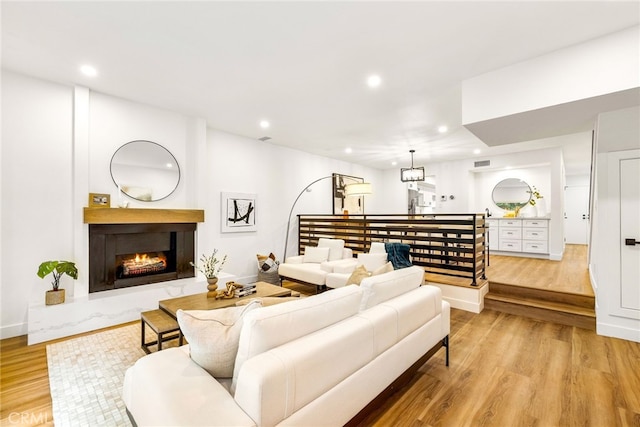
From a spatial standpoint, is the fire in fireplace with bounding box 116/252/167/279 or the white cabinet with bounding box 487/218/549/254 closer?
the fire in fireplace with bounding box 116/252/167/279

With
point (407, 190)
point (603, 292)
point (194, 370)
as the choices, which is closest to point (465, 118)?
point (603, 292)

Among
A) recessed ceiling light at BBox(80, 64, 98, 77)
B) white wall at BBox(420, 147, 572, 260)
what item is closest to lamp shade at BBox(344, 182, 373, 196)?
white wall at BBox(420, 147, 572, 260)

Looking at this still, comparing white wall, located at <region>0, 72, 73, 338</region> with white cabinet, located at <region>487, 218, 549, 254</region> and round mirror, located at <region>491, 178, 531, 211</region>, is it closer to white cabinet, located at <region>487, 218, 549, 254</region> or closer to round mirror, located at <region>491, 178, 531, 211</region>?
white cabinet, located at <region>487, 218, 549, 254</region>

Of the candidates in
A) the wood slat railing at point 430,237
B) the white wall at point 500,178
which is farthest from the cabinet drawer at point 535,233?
the wood slat railing at point 430,237

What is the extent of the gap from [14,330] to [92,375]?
1647 mm

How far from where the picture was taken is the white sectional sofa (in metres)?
1.18

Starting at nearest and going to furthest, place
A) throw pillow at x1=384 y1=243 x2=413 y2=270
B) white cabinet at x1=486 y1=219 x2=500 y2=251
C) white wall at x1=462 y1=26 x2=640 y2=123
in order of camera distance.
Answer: white wall at x1=462 y1=26 x2=640 y2=123, throw pillow at x1=384 y1=243 x2=413 y2=270, white cabinet at x1=486 y1=219 x2=500 y2=251

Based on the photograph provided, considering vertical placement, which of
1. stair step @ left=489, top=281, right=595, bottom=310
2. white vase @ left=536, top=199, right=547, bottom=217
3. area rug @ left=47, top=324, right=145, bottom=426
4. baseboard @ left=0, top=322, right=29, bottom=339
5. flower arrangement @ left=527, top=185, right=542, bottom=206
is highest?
flower arrangement @ left=527, top=185, right=542, bottom=206

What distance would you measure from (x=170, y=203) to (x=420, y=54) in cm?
380

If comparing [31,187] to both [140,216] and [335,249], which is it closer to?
[140,216]

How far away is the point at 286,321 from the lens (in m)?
1.46

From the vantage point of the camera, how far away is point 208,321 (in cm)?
145

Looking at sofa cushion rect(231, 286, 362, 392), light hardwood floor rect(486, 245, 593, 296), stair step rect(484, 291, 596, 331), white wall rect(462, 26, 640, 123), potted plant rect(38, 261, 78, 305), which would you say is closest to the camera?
sofa cushion rect(231, 286, 362, 392)

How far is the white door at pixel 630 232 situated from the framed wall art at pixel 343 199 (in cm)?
496
